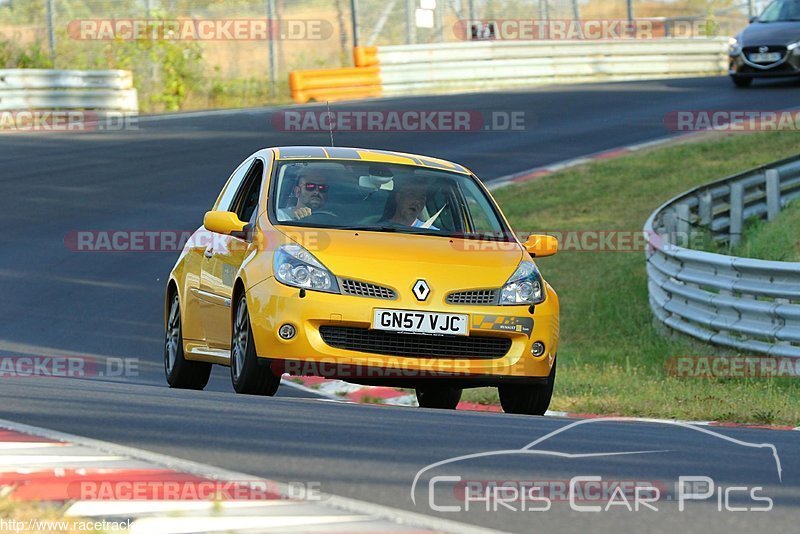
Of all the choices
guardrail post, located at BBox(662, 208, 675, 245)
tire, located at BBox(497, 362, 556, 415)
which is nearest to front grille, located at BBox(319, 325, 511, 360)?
tire, located at BBox(497, 362, 556, 415)

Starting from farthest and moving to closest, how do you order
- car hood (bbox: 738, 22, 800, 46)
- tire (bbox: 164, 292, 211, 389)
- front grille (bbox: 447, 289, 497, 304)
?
car hood (bbox: 738, 22, 800, 46) → tire (bbox: 164, 292, 211, 389) → front grille (bbox: 447, 289, 497, 304)

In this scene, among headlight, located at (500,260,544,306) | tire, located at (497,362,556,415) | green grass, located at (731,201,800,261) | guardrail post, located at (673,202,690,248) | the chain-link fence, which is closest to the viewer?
headlight, located at (500,260,544,306)

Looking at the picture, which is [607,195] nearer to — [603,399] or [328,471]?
[603,399]

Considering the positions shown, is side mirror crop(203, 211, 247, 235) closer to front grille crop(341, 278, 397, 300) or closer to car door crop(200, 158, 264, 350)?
car door crop(200, 158, 264, 350)

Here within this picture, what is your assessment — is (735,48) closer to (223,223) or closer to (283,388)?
(283,388)

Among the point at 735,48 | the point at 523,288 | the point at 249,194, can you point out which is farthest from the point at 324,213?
the point at 735,48

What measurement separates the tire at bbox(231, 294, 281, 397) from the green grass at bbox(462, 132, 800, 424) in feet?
8.09

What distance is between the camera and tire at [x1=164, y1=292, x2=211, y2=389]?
986 cm

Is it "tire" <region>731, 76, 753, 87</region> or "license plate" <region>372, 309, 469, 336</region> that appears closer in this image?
"license plate" <region>372, 309, 469, 336</region>

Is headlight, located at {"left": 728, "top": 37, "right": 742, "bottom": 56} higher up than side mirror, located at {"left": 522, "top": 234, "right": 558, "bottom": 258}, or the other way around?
side mirror, located at {"left": 522, "top": 234, "right": 558, "bottom": 258}

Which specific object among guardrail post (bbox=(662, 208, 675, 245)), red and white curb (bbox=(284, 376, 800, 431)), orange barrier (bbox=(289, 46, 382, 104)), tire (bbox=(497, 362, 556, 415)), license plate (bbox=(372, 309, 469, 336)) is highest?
license plate (bbox=(372, 309, 469, 336))

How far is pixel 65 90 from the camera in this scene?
2675cm

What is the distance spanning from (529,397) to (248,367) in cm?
165

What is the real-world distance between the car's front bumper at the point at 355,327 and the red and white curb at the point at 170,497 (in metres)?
2.54
